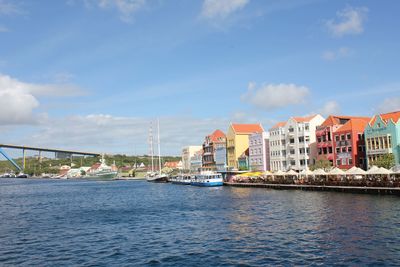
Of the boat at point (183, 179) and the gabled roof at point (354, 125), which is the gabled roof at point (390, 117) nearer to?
the gabled roof at point (354, 125)

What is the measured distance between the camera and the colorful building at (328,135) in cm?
11153

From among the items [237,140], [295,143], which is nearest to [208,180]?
[295,143]

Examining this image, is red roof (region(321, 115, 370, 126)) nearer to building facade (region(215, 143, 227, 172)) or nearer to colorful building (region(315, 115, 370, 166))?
colorful building (region(315, 115, 370, 166))

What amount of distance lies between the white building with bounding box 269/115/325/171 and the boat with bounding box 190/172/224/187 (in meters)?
18.2

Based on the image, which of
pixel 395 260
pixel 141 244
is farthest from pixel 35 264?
pixel 395 260

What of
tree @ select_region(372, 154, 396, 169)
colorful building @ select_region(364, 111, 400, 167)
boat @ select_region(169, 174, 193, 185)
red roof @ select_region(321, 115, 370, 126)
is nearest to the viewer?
tree @ select_region(372, 154, 396, 169)

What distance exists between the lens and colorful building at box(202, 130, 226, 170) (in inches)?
7194

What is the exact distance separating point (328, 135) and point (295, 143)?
1466 centimetres

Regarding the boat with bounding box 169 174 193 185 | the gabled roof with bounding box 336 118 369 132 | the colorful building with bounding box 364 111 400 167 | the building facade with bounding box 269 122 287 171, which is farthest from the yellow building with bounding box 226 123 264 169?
the colorful building with bounding box 364 111 400 167

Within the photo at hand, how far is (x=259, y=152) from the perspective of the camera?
148 m

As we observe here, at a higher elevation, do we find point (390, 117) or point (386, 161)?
point (390, 117)

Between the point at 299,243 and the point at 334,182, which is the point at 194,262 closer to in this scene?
the point at 299,243

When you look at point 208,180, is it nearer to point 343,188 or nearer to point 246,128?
point 246,128

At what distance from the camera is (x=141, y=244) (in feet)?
129
